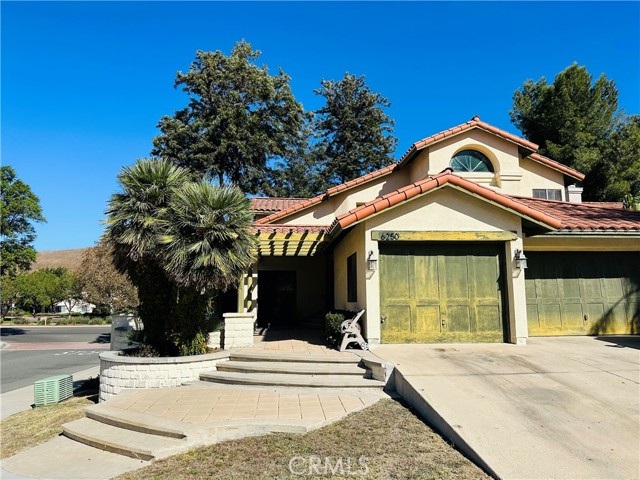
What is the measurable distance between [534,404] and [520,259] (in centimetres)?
478

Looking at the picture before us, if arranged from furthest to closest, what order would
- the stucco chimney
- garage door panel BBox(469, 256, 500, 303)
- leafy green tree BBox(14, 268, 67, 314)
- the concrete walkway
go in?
leafy green tree BBox(14, 268, 67, 314)
the stucco chimney
garage door panel BBox(469, 256, 500, 303)
the concrete walkway

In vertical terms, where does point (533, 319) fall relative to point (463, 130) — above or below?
below

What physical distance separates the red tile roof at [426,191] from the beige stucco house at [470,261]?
0.02 m

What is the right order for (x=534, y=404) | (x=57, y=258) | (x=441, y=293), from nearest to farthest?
(x=534, y=404) < (x=441, y=293) < (x=57, y=258)

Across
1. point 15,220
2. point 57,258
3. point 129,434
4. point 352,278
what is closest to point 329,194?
point 352,278

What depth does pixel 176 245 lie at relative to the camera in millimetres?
8523

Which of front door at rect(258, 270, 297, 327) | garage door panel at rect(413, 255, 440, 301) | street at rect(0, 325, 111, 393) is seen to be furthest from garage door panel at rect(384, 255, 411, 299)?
street at rect(0, 325, 111, 393)

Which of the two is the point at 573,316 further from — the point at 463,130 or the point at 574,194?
the point at 574,194

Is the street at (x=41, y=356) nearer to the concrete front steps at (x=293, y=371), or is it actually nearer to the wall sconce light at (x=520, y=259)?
the concrete front steps at (x=293, y=371)

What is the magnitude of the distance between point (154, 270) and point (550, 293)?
10.5m

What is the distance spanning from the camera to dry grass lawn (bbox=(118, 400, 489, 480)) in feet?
14.1

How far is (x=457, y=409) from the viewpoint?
5336 mm

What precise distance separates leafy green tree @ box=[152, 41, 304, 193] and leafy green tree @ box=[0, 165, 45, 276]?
990cm

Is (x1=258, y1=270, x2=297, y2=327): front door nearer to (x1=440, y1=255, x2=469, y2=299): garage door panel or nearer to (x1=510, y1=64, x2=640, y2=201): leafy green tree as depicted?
(x1=440, y1=255, x2=469, y2=299): garage door panel
